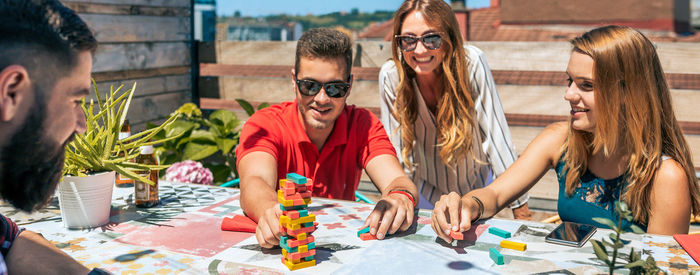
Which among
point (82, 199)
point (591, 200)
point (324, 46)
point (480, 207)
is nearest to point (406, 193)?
point (480, 207)

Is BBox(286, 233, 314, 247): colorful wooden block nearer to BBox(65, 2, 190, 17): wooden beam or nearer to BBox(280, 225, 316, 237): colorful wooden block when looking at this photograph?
BBox(280, 225, 316, 237): colorful wooden block

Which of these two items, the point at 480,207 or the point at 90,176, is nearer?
the point at 90,176

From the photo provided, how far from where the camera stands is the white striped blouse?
332 cm

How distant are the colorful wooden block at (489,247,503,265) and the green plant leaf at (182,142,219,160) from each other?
305cm

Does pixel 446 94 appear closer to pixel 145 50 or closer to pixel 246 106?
pixel 246 106

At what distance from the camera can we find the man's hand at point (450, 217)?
1.95 m

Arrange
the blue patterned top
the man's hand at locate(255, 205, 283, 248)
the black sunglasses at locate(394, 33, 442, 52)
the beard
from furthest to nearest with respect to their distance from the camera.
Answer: the black sunglasses at locate(394, 33, 442, 52) < the blue patterned top < the man's hand at locate(255, 205, 283, 248) < the beard

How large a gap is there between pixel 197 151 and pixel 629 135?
10.2 ft

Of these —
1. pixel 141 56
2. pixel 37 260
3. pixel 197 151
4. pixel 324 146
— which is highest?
pixel 141 56

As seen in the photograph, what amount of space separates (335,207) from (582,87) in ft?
3.74

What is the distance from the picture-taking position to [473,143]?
3418 millimetres

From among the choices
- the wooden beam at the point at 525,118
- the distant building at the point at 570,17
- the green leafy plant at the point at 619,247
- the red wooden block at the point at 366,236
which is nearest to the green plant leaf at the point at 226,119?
the wooden beam at the point at 525,118

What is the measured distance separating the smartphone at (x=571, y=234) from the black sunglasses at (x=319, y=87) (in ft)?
3.54

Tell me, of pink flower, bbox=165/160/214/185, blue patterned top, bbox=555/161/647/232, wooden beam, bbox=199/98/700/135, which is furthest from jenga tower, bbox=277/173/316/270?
wooden beam, bbox=199/98/700/135
